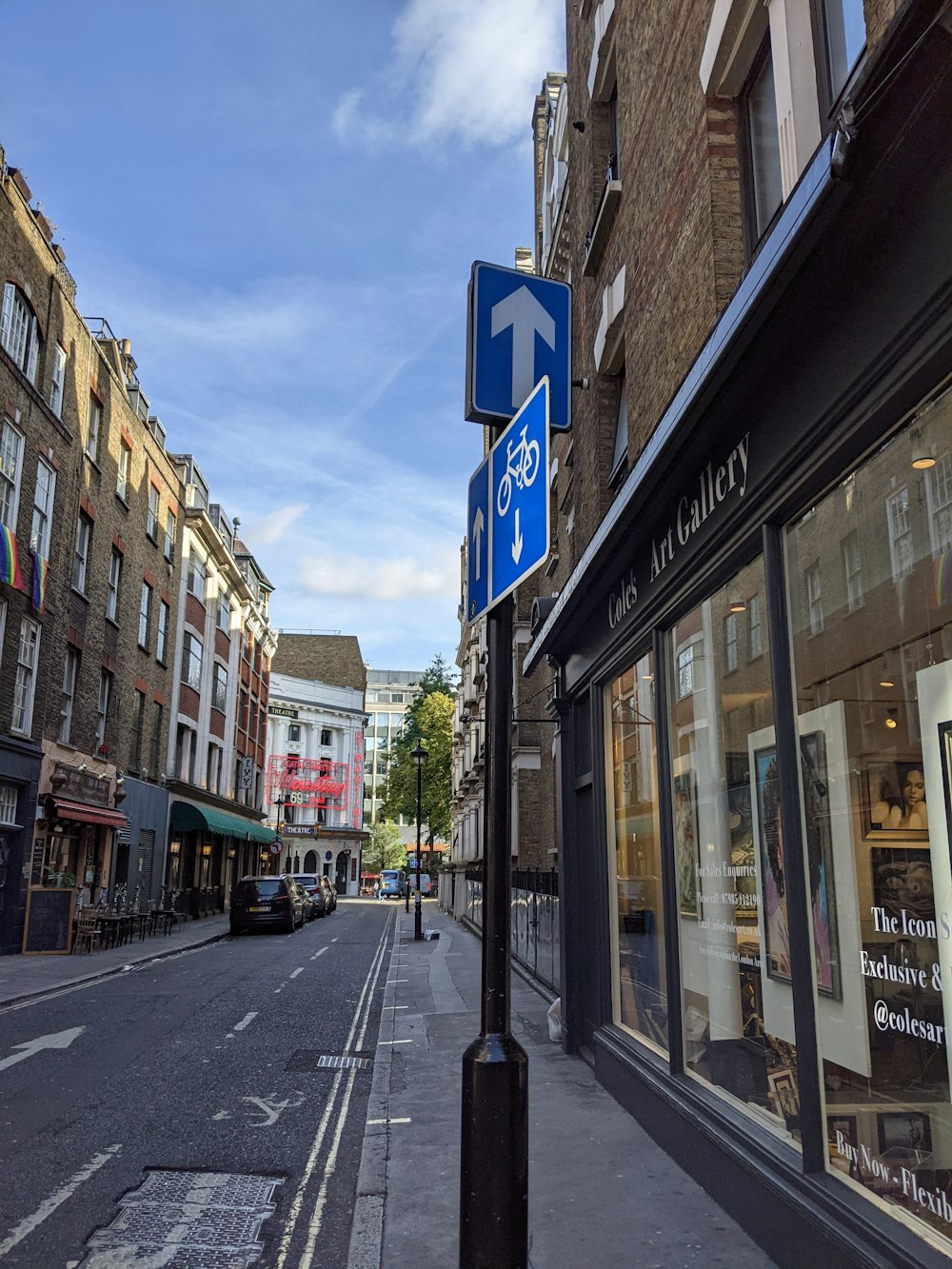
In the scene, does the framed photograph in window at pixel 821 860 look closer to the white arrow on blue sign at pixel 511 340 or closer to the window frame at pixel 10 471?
the white arrow on blue sign at pixel 511 340

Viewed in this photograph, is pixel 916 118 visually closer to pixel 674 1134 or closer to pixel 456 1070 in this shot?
pixel 674 1134

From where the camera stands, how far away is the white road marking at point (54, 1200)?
4.70 m

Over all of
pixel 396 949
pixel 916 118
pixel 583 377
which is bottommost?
pixel 396 949

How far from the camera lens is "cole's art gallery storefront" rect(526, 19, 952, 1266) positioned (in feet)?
11.2

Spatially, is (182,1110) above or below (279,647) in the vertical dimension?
Answer: below

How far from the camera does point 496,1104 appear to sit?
10.7 feet

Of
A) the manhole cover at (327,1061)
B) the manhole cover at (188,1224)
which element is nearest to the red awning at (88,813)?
the manhole cover at (327,1061)

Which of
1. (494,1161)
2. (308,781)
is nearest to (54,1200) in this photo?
(494,1161)

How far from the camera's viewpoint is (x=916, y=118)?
303 centimetres

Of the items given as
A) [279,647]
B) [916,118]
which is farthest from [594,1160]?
[279,647]

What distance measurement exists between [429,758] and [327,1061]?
164 ft

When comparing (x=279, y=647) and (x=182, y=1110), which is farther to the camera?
(x=279, y=647)

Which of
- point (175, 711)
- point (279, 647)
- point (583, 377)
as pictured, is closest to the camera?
point (583, 377)

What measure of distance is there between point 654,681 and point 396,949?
59.8 feet
